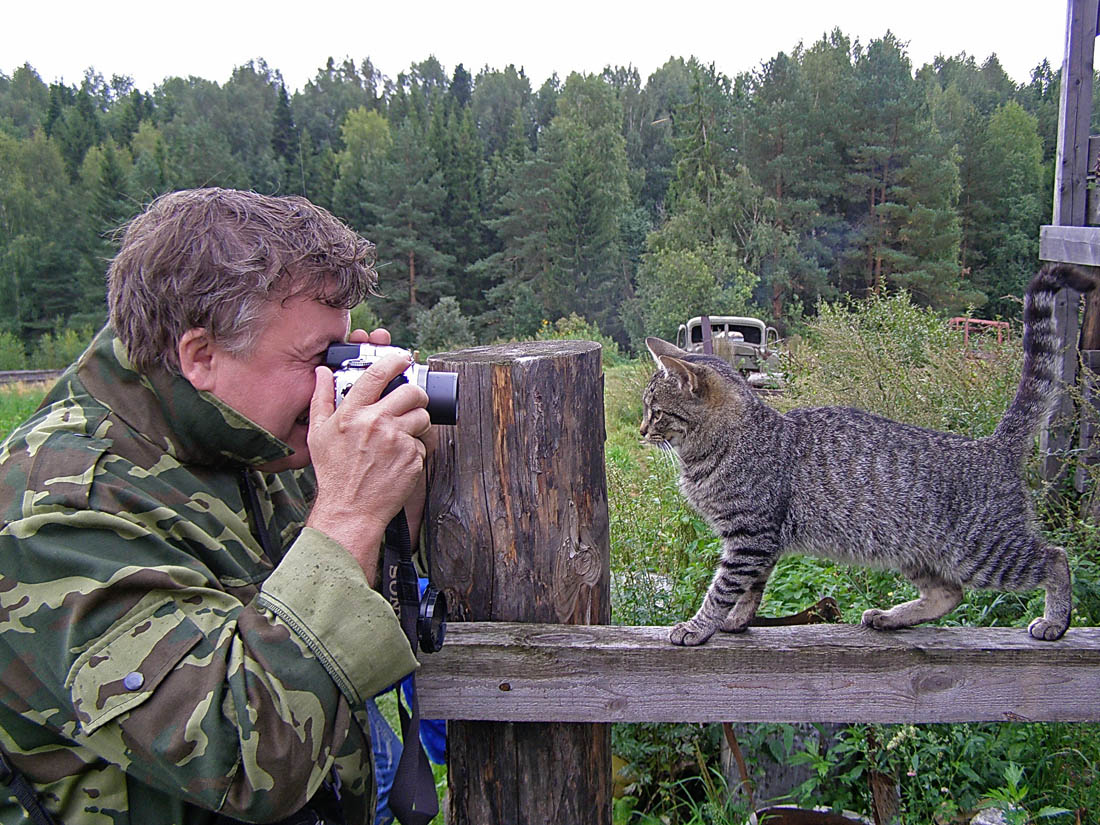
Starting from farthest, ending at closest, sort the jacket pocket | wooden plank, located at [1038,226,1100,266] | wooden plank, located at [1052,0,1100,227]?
1. wooden plank, located at [1052,0,1100,227]
2. wooden plank, located at [1038,226,1100,266]
3. the jacket pocket

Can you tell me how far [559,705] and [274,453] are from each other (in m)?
0.82

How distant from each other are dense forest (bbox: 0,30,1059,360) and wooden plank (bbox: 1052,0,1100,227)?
1457 centimetres

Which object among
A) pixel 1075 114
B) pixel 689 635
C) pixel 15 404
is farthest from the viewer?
pixel 15 404

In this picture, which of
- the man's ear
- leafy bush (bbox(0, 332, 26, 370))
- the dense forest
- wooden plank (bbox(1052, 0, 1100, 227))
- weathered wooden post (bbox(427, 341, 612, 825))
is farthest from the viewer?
leafy bush (bbox(0, 332, 26, 370))

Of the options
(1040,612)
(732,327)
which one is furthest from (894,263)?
(1040,612)

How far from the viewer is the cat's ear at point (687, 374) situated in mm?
2680

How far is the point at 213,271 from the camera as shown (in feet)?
4.83

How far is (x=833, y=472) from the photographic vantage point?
2.51 metres

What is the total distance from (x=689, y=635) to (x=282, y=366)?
3.61ft

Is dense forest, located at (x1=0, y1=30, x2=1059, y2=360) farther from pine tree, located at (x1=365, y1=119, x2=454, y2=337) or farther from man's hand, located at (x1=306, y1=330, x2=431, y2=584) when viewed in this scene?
man's hand, located at (x1=306, y1=330, x2=431, y2=584)

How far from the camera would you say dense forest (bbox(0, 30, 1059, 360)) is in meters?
27.4

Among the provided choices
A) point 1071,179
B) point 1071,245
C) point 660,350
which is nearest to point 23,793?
point 660,350

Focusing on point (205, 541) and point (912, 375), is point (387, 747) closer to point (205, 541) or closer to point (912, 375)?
point (205, 541)

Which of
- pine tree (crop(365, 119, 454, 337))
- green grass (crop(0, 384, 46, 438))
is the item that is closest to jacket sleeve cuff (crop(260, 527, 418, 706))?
green grass (crop(0, 384, 46, 438))
